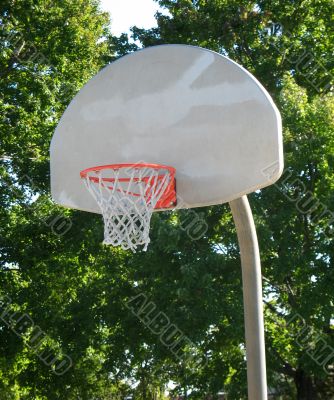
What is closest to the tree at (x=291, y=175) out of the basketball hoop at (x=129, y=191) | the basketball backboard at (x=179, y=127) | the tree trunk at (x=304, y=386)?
the tree trunk at (x=304, y=386)

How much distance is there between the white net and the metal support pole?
27.6 inches

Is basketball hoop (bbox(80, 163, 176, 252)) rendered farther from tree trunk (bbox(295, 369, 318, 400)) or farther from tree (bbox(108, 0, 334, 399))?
tree trunk (bbox(295, 369, 318, 400))

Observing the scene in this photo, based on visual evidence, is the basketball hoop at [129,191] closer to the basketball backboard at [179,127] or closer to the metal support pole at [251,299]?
the basketball backboard at [179,127]

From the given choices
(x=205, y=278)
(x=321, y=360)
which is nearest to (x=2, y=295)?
(x=205, y=278)

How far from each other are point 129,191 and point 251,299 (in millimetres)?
1432

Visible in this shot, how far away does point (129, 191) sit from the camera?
6.09 m

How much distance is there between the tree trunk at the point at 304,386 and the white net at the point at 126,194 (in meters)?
8.97

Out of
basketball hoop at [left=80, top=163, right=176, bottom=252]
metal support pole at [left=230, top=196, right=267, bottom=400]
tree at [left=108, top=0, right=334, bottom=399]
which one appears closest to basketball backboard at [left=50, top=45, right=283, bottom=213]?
basketball hoop at [left=80, top=163, right=176, bottom=252]

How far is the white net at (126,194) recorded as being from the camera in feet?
19.6

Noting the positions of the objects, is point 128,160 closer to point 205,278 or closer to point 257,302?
point 257,302

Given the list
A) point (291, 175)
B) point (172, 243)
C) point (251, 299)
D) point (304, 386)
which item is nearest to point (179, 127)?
point (251, 299)

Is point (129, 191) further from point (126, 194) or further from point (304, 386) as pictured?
point (304, 386)

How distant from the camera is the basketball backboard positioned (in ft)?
19.7

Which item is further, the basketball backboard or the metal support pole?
the metal support pole
